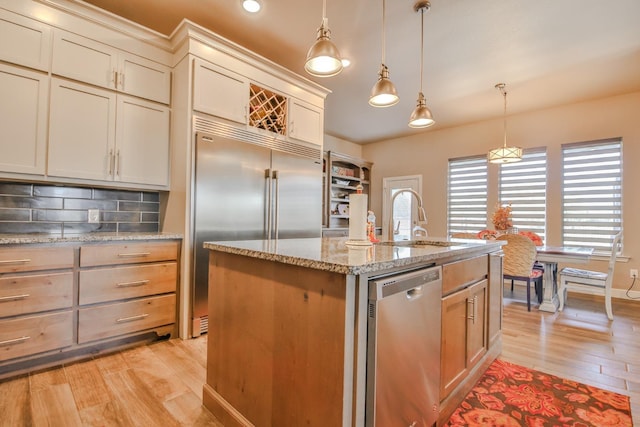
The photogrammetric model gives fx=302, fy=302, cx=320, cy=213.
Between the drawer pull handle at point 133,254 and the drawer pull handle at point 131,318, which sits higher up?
the drawer pull handle at point 133,254

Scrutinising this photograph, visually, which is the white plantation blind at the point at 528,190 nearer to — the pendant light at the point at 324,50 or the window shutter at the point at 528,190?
the window shutter at the point at 528,190

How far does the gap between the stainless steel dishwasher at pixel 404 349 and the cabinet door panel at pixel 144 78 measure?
2.64 meters

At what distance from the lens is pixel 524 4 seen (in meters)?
2.41

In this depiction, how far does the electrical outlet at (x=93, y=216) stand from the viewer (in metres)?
2.60

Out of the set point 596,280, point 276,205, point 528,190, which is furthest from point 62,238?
point 528,190

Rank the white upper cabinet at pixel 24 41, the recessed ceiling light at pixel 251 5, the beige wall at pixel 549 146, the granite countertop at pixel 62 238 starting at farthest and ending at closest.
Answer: the beige wall at pixel 549 146 → the recessed ceiling light at pixel 251 5 → the white upper cabinet at pixel 24 41 → the granite countertop at pixel 62 238

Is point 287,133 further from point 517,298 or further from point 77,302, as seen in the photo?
point 517,298

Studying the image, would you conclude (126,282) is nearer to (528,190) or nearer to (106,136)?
(106,136)

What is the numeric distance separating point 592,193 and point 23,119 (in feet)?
20.5

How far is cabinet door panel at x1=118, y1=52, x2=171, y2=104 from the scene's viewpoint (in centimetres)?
251

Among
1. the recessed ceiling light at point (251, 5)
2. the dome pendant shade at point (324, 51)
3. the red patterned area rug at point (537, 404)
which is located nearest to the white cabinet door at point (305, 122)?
the recessed ceiling light at point (251, 5)

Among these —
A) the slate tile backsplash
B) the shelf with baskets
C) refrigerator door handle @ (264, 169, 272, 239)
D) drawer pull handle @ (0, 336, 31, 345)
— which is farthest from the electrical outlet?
the shelf with baskets

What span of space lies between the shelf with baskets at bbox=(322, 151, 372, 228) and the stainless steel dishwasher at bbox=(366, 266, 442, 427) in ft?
13.3

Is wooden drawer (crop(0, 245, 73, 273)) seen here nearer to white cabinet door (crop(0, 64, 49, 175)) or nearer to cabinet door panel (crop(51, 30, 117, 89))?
white cabinet door (crop(0, 64, 49, 175))
